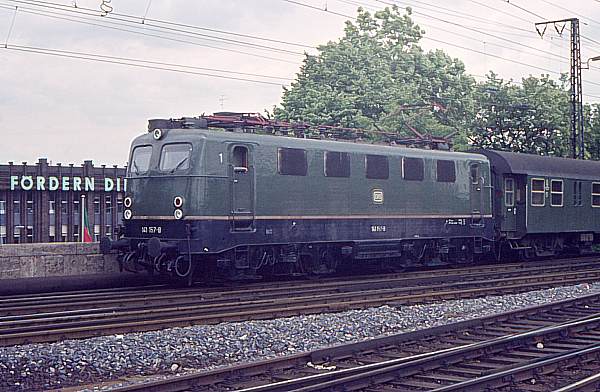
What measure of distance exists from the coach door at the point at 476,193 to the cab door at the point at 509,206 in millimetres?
2008

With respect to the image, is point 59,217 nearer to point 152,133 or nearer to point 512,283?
point 152,133

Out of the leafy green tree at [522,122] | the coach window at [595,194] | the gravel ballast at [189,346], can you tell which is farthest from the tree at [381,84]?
the gravel ballast at [189,346]

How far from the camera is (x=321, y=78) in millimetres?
47750

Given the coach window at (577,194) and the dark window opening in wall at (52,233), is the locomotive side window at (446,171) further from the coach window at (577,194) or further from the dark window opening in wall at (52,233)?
the dark window opening in wall at (52,233)

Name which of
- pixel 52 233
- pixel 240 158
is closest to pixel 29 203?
pixel 52 233

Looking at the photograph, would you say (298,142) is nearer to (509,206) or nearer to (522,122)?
(509,206)

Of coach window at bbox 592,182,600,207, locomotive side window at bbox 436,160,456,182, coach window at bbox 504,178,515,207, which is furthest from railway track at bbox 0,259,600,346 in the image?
coach window at bbox 592,182,600,207

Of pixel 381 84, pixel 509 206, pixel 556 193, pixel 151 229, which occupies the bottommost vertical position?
pixel 151 229

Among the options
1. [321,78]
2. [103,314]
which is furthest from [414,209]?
[321,78]

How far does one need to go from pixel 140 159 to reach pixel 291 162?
3607mm

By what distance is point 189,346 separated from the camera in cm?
1188

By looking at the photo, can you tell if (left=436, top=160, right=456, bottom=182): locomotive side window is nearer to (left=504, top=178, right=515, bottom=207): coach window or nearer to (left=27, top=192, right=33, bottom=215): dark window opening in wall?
(left=504, top=178, right=515, bottom=207): coach window

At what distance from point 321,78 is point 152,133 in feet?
96.3

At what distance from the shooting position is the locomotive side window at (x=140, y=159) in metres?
19.2
